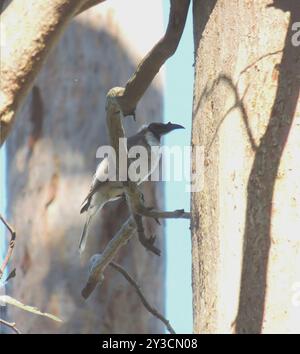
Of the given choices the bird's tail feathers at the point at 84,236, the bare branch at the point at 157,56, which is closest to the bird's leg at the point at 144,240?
the bare branch at the point at 157,56

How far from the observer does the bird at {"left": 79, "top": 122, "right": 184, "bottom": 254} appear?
10.4ft

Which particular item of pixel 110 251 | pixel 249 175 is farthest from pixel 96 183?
pixel 249 175

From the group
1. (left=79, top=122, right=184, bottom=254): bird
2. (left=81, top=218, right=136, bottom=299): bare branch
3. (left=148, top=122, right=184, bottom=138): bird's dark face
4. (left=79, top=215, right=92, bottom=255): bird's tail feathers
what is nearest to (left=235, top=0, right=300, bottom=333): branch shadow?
(left=81, top=218, right=136, bottom=299): bare branch

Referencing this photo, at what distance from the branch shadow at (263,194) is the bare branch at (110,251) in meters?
0.56

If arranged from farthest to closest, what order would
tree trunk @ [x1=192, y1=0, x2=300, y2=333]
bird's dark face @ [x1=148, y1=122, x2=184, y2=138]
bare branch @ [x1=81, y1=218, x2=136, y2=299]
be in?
bird's dark face @ [x1=148, y1=122, x2=184, y2=138] < bare branch @ [x1=81, y1=218, x2=136, y2=299] < tree trunk @ [x1=192, y1=0, x2=300, y2=333]

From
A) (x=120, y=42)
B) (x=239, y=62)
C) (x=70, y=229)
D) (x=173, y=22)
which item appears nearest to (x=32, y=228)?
(x=70, y=229)

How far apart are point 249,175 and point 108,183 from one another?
1.79 metres

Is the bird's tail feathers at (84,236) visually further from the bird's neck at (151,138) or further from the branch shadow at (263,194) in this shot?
the branch shadow at (263,194)

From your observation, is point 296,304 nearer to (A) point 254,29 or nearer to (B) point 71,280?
(A) point 254,29

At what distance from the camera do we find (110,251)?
214 centimetres

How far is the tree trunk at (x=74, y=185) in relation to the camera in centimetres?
321

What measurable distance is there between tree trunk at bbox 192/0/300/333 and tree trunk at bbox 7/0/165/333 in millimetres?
1574

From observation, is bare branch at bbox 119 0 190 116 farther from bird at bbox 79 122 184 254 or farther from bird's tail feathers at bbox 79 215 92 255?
bird's tail feathers at bbox 79 215 92 255

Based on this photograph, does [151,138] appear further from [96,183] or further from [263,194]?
[263,194]
